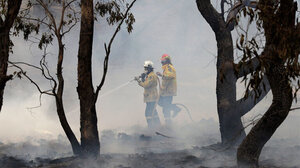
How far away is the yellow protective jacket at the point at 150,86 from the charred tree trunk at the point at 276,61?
6591mm

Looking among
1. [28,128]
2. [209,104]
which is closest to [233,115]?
[28,128]

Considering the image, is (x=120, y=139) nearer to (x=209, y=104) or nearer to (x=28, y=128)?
(x=28, y=128)

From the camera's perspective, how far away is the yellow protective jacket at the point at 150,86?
12656 mm

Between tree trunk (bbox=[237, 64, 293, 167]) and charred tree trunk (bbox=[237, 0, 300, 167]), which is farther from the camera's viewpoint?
tree trunk (bbox=[237, 64, 293, 167])

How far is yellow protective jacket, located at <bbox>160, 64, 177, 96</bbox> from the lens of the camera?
A: 1282 cm

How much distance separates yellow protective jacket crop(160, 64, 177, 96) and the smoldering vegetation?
1199mm

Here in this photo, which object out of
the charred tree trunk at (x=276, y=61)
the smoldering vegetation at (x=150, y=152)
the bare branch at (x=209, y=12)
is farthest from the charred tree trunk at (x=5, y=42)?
the bare branch at (x=209, y=12)

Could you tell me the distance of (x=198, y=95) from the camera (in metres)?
23.2

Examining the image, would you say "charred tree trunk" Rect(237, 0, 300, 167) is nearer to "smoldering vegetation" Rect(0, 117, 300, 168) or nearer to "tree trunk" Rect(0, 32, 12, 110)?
"smoldering vegetation" Rect(0, 117, 300, 168)

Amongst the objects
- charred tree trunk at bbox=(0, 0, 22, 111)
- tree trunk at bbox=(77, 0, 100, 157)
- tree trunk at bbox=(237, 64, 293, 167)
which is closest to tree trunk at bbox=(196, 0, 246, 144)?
tree trunk at bbox=(237, 64, 293, 167)

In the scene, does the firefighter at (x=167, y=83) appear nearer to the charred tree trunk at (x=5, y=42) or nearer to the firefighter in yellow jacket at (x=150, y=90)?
the firefighter in yellow jacket at (x=150, y=90)

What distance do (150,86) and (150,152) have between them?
382 cm

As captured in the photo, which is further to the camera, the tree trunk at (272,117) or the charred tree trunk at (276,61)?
the tree trunk at (272,117)

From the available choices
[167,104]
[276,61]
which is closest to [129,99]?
[167,104]
